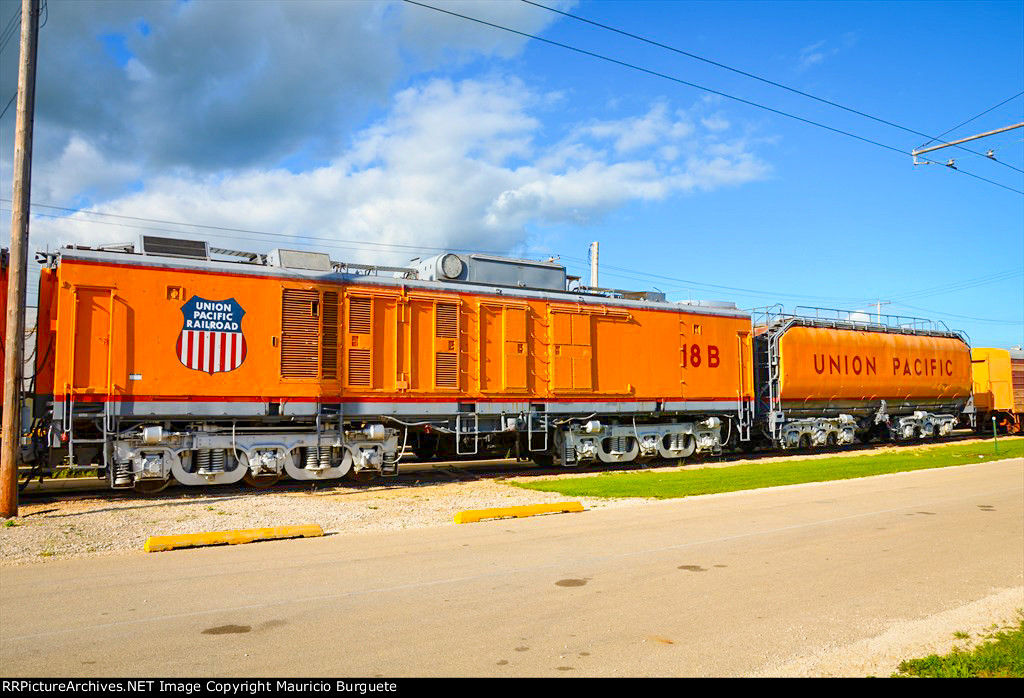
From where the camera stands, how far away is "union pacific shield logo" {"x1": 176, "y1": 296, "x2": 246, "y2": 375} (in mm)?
14992

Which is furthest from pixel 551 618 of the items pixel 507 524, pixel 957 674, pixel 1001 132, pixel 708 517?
pixel 1001 132

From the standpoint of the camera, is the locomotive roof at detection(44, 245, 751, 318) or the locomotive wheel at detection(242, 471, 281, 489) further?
the locomotive wheel at detection(242, 471, 281, 489)

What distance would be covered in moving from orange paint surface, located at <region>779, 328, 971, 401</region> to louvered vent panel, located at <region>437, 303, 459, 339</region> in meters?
12.1

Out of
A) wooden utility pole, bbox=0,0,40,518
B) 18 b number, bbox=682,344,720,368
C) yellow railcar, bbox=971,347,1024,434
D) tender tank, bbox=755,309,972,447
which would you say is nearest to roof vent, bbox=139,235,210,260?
wooden utility pole, bbox=0,0,40,518

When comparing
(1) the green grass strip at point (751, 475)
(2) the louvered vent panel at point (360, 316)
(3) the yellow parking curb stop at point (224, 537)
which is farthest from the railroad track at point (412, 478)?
(3) the yellow parking curb stop at point (224, 537)

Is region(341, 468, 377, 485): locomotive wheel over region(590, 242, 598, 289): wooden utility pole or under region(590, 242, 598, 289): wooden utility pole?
under

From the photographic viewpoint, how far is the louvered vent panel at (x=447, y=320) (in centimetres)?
1795

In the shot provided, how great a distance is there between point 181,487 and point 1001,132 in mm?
22052

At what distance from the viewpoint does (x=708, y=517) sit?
41.1 ft

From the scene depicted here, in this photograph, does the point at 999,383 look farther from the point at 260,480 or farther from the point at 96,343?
the point at 96,343

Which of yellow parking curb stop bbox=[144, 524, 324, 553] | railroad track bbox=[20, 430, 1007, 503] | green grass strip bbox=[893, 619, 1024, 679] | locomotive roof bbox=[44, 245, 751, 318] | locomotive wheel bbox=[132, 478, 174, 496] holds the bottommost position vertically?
green grass strip bbox=[893, 619, 1024, 679]

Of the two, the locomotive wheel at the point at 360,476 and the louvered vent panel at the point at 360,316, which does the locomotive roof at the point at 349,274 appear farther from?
the locomotive wheel at the point at 360,476

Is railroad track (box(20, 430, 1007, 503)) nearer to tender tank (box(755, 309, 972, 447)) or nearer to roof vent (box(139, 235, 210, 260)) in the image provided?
tender tank (box(755, 309, 972, 447))

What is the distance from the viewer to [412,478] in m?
18.7
